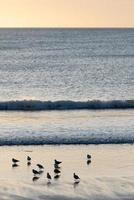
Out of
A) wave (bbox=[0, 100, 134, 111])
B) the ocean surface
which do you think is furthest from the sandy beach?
wave (bbox=[0, 100, 134, 111])

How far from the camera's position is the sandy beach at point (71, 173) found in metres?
22.1

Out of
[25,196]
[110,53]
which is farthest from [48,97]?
[110,53]

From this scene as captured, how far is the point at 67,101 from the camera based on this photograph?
151 ft

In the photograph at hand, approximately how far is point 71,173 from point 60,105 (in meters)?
20.8

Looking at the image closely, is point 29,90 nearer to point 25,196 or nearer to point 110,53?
point 25,196

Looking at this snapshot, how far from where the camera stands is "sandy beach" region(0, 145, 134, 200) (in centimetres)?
2208

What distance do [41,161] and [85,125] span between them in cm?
909

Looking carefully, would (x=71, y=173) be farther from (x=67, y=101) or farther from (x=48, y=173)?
(x=67, y=101)

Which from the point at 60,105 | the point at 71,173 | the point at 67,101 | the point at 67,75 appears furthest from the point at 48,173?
the point at 67,75

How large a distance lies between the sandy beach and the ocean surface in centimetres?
180

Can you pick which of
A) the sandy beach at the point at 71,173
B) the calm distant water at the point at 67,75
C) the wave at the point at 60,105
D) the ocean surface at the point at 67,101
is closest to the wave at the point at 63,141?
the ocean surface at the point at 67,101

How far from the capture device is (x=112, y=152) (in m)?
28.7

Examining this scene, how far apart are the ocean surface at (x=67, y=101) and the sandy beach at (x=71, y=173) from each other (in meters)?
1.80

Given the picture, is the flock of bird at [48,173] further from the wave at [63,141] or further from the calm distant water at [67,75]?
the calm distant water at [67,75]
